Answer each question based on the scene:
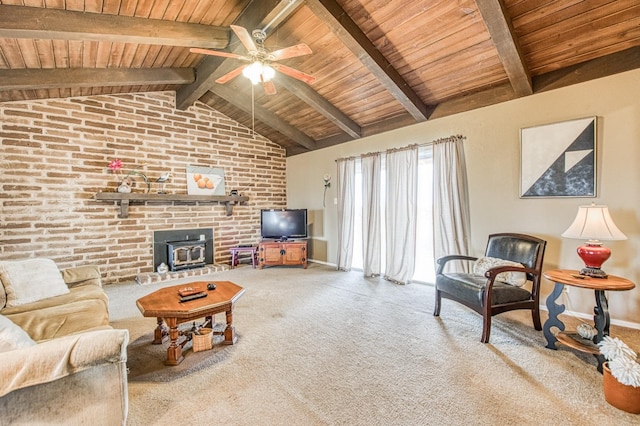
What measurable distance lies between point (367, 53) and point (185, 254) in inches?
170

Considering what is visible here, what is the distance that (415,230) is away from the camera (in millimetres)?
4438

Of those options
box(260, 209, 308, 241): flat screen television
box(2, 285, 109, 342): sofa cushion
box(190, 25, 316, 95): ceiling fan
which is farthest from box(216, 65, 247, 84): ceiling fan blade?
box(260, 209, 308, 241): flat screen television

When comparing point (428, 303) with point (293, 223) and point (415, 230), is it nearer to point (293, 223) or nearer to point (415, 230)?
point (415, 230)

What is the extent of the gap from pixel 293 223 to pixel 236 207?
4.29ft

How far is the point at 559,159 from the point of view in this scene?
319 cm

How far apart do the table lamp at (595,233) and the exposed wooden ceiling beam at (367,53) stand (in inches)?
93.7

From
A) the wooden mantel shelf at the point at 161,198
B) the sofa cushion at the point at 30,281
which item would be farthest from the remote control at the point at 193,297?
the wooden mantel shelf at the point at 161,198

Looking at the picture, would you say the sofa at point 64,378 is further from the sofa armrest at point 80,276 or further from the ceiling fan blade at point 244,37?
the ceiling fan blade at point 244,37

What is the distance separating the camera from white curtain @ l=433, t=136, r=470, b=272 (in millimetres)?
3896

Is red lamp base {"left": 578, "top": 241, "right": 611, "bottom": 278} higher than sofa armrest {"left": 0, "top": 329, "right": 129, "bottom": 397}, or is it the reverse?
red lamp base {"left": 578, "top": 241, "right": 611, "bottom": 278}

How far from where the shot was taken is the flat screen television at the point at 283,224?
19.3 ft

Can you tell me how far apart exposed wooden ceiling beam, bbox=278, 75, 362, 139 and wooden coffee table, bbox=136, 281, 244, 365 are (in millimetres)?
2995

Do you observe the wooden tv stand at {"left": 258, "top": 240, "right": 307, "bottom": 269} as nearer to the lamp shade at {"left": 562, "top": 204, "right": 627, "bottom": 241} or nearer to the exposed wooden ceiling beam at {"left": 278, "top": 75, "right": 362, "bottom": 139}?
the exposed wooden ceiling beam at {"left": 278, "top": 75, "right": 362, "bottom": 139}

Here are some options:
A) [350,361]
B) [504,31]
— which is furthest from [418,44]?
[350,361]
